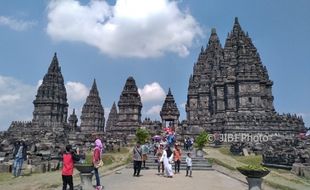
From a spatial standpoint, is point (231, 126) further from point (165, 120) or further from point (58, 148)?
point (58, 148)

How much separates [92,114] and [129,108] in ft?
64.3

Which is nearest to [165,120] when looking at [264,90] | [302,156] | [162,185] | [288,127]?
[264,90]

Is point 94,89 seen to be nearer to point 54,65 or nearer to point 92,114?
point 92,114

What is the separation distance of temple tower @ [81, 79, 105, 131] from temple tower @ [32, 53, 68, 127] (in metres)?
8.06

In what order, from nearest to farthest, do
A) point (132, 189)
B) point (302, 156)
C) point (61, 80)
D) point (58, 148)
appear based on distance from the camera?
point (132, 189)
point (302, 156)
point (58, 148)
point (61, 80)

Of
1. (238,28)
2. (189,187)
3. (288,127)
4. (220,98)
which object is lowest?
(189,187)

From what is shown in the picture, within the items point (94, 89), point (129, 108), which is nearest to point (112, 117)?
point (94, 89)

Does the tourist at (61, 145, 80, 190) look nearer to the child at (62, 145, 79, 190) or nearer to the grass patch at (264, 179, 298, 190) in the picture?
the child at (62, 145, 79, 190)

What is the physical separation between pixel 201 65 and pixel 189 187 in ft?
215

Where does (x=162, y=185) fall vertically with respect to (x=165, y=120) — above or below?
below

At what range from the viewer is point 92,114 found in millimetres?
89188

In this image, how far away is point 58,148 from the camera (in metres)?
27.2

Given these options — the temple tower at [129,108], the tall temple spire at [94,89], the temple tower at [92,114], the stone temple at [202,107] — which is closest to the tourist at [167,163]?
the stone temple at [202,107]

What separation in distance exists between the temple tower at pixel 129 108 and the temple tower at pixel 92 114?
17024 mm
